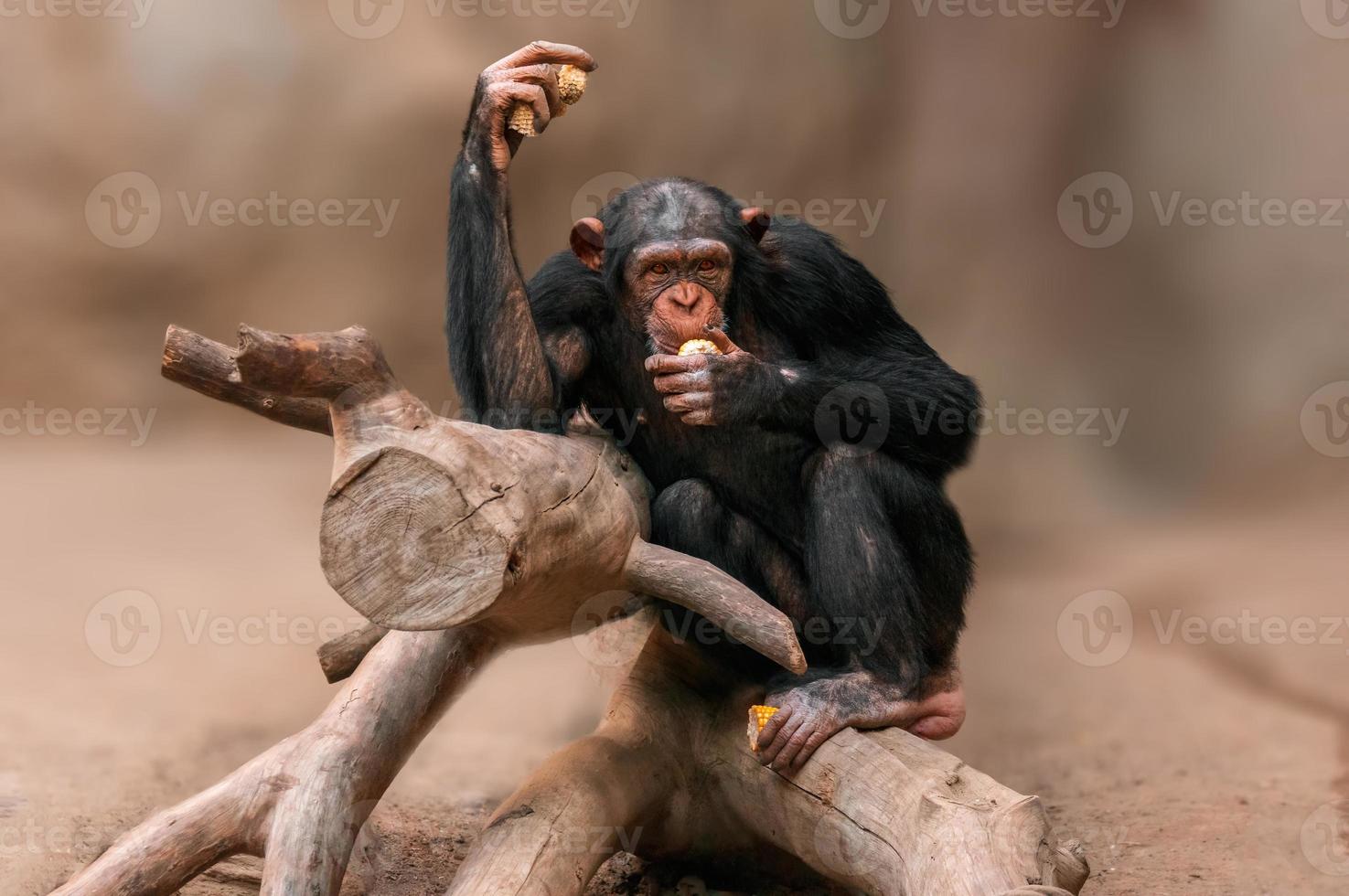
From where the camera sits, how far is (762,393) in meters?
3.99

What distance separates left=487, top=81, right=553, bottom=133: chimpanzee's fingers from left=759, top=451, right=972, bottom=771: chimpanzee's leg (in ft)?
3.98

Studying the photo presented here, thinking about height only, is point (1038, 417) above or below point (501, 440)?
above

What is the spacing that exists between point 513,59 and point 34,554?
203 inches

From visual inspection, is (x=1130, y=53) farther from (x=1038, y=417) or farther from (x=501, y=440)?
(x=501, y=440)

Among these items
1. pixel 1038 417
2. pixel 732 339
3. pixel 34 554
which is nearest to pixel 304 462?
pixel 34 554

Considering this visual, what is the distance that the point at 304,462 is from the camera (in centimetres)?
866
